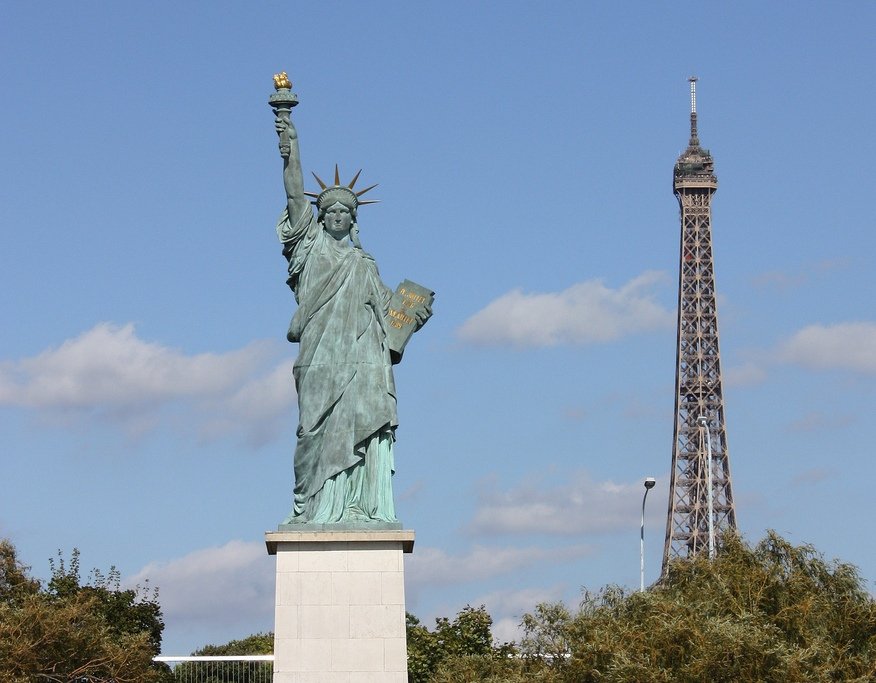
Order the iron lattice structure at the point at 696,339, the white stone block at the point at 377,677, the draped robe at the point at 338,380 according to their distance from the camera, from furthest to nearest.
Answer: the iron lattice structure at the point at 696,339 < the draped robe at the point at 338,380 < the white stone block at the point at 377,677

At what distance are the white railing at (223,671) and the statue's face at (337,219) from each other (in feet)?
41.8

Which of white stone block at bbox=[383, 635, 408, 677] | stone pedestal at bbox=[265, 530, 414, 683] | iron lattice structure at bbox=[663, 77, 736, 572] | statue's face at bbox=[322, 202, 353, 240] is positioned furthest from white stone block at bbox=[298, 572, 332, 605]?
iron lattice structure at bbox=[663, 77, 736, 572]

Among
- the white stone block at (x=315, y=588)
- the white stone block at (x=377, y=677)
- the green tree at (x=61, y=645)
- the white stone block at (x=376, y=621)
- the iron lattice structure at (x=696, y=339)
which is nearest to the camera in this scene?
the white stone block at (x=377, y=677)

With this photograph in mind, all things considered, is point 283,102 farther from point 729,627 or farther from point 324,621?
point 729,627

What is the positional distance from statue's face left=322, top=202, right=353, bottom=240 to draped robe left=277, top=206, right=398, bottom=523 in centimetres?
11

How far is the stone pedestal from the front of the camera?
2886 cm

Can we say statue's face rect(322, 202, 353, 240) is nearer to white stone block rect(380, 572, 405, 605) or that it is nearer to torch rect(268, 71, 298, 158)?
torch rect(268, 71, 298, 158)

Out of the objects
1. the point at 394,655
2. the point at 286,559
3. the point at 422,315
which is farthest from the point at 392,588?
the point at 422,315

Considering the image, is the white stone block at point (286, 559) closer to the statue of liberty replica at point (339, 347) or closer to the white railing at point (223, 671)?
the statue of liberty replica at point (339, 347)

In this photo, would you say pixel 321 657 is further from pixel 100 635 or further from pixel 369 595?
pixel 100 635

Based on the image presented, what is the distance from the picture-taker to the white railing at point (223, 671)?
1679 inches

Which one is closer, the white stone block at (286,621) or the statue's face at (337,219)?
the white stone block at (286,621)

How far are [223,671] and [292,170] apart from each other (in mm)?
17732

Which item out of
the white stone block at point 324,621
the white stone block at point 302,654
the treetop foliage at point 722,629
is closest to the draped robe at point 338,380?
the white stone block at point 324,621
